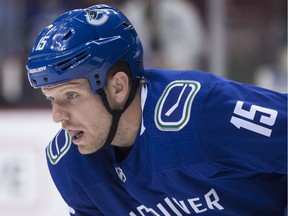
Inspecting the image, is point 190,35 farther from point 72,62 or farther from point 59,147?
point 72,62

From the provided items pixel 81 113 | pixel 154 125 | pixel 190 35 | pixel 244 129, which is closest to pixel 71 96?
pixel 81 113

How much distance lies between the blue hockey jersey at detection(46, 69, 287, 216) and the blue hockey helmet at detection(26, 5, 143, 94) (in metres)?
0.17

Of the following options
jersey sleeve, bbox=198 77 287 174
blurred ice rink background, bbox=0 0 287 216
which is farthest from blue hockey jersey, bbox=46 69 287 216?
blurred ice rink background, bbox=0 0 287 216

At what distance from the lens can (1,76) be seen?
5258 millimetres

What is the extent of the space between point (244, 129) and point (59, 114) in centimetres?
59

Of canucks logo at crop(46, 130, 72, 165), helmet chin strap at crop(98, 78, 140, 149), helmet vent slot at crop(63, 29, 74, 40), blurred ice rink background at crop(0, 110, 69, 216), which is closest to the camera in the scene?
helmet vent slot at crop(63, 29, 74, 40)

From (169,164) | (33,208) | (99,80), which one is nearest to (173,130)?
(169,164)

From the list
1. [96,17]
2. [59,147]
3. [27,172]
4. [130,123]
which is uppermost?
[96,17]

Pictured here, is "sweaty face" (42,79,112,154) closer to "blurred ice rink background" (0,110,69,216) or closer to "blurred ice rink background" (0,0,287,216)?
"blurred ice rink background" (0,110,69,216)

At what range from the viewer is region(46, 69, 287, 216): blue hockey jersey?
236 cm

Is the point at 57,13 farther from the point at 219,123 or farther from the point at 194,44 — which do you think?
the point at 219,123

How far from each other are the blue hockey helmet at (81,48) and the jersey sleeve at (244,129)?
34 centimetres

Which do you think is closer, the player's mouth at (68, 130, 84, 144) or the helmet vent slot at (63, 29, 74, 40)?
the helmet vent slot at (63, 29, 74, 40)

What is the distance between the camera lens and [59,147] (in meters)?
2.75
